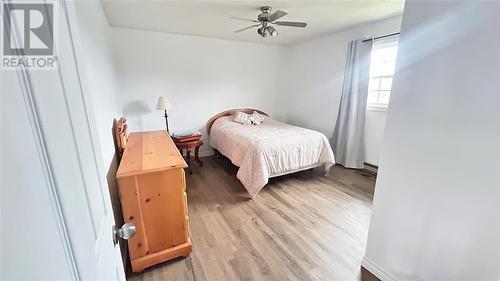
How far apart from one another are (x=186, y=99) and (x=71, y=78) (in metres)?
3.58

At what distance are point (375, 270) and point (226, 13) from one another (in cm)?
306

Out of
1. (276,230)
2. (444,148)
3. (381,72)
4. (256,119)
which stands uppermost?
(381,72)

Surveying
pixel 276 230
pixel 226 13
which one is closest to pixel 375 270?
pixel 276 230

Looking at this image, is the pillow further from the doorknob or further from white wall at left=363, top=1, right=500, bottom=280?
the doorknob

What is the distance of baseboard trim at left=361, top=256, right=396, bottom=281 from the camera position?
155 centimetres

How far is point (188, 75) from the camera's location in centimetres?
400

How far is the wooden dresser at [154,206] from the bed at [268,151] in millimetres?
1154

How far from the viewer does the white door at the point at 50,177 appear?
33 cm

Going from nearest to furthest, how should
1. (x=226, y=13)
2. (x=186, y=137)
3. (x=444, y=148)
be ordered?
(x=444, y=148), (x=226, y=13), (x=186, y=137)

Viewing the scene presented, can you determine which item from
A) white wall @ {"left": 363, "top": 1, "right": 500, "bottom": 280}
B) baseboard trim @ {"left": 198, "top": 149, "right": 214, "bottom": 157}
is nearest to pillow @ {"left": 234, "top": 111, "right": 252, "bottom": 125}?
baseboard trim @ {"left": 198, "top": 149, "right": 214, "bottom": 157}

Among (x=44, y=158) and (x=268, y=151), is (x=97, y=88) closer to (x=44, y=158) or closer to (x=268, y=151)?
(x=44, y=158)

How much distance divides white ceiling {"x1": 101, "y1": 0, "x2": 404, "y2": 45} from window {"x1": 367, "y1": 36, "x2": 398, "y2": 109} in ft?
1.46

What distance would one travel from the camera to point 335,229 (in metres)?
2.18

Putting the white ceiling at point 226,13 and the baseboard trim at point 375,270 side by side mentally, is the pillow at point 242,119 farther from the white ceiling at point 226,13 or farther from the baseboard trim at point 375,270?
the baseboard trim at point 375,270
